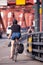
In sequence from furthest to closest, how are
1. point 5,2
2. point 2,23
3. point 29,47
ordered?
point 2,23 → point 5,2 → point 29,47

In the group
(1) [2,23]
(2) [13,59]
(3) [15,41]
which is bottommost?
(1) [2,23]

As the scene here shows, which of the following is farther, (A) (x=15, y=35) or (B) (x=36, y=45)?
(B) (x=36, y=45)

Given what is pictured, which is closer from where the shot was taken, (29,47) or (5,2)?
(29,47)

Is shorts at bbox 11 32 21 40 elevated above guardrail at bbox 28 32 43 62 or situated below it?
above

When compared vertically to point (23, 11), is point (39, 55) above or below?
above

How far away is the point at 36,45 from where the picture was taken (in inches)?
526

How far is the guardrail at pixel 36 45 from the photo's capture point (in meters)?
12.9

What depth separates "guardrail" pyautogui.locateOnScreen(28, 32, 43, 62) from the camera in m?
12.9

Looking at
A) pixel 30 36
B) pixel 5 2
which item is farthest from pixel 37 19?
pixel 5 2

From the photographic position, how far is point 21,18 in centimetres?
5388

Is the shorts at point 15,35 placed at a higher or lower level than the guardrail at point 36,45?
higher

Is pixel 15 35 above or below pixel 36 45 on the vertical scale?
above

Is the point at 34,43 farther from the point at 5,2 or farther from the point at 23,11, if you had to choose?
the point at 23,11

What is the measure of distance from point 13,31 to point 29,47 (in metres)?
1.43
